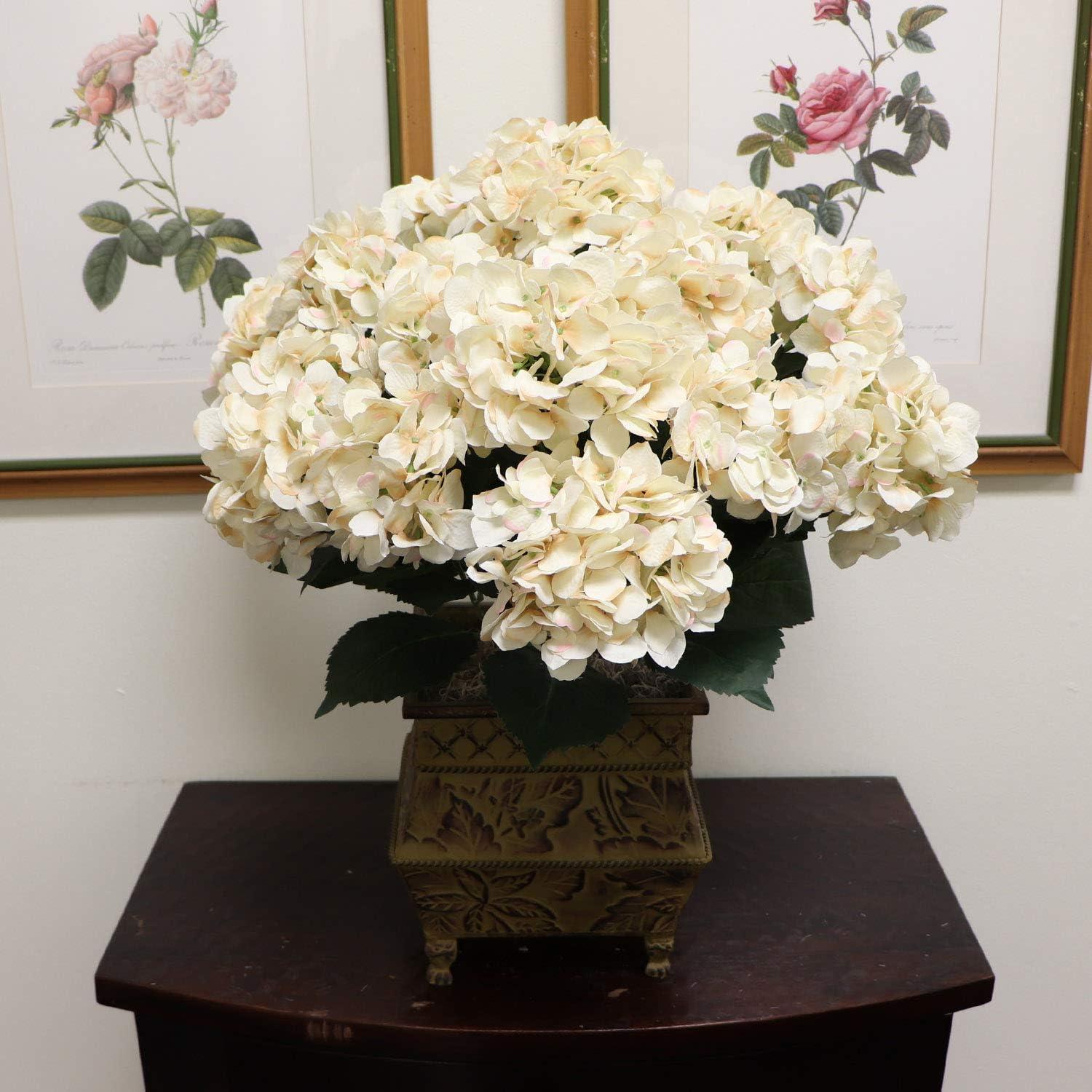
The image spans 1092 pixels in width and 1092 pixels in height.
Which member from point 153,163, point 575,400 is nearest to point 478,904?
point 575,400

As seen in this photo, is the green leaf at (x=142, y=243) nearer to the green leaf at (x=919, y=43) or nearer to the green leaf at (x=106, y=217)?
the green leaf at (x=106, y=217)

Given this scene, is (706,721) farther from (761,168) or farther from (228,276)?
(228,276)

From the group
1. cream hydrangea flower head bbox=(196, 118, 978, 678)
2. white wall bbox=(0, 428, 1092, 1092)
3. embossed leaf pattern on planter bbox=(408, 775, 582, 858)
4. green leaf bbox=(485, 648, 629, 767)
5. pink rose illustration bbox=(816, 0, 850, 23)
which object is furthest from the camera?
white wall bbox=(0, 428, 1092, 1092)

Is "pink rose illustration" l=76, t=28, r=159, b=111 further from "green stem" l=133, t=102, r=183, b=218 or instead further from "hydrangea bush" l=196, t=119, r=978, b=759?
"hydrangea bush" l=196, t=119, r=978, b=759

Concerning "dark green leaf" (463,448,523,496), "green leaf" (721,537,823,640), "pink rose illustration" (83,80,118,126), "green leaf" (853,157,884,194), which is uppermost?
"pink rose illustration" (83,80,118,126)

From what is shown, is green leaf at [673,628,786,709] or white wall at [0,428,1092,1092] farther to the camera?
white wall at [0,428,1092,1092]

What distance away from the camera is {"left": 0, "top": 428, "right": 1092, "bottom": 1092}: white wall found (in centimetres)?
113

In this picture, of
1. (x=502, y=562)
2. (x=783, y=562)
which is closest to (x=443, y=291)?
(x=502, y=562)

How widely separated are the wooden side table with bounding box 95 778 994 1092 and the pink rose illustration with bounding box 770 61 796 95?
2.33ft

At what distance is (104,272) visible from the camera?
1.05 m

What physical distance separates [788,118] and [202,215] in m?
0.56

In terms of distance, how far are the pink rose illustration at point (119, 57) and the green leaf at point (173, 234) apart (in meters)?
0.13

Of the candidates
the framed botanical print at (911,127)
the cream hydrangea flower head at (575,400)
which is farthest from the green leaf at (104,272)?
the framed botanical print at (911,127)

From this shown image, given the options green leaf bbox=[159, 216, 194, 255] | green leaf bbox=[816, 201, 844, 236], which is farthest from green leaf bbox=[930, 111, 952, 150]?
green leaf bbox=[159, 216, 194, 255]
